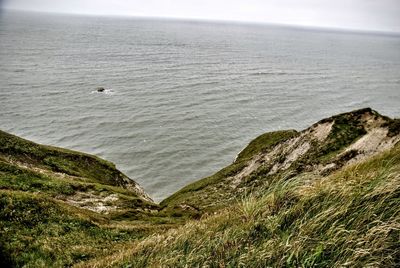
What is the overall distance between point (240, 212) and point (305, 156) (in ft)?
96.8

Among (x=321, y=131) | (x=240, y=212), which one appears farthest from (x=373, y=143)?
(x=240, y=212)

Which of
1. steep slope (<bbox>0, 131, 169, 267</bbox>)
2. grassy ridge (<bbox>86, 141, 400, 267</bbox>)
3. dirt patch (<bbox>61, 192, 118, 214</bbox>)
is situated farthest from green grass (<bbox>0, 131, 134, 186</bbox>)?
grassy ridge (<bbox>86, 141, 400, 267</bbox>)

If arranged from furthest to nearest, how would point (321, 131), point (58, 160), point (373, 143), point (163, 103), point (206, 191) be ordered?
point (163, 103)
point (58, 160)
point (206, 191)
point (321, 131)
point (373, 143)

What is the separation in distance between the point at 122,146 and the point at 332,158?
150 ft

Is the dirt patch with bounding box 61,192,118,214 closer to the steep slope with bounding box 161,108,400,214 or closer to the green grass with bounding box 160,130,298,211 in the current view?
the steep slope with bounding box 161,108,400,214

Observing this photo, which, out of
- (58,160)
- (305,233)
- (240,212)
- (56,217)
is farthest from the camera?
(58,160)

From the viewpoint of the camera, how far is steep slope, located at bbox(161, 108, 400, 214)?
34375mm

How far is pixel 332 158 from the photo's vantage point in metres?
35.3

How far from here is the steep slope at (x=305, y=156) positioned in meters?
34.4

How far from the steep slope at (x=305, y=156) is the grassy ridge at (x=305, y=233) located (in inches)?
908

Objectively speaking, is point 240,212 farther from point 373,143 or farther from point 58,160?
point 58,160

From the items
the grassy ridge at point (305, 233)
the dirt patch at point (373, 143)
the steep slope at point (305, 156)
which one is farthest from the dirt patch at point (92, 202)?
the dirt patch at point (373, 143)

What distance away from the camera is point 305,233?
809cm

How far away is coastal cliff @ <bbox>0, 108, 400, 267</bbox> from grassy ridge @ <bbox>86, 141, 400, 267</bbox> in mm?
30
